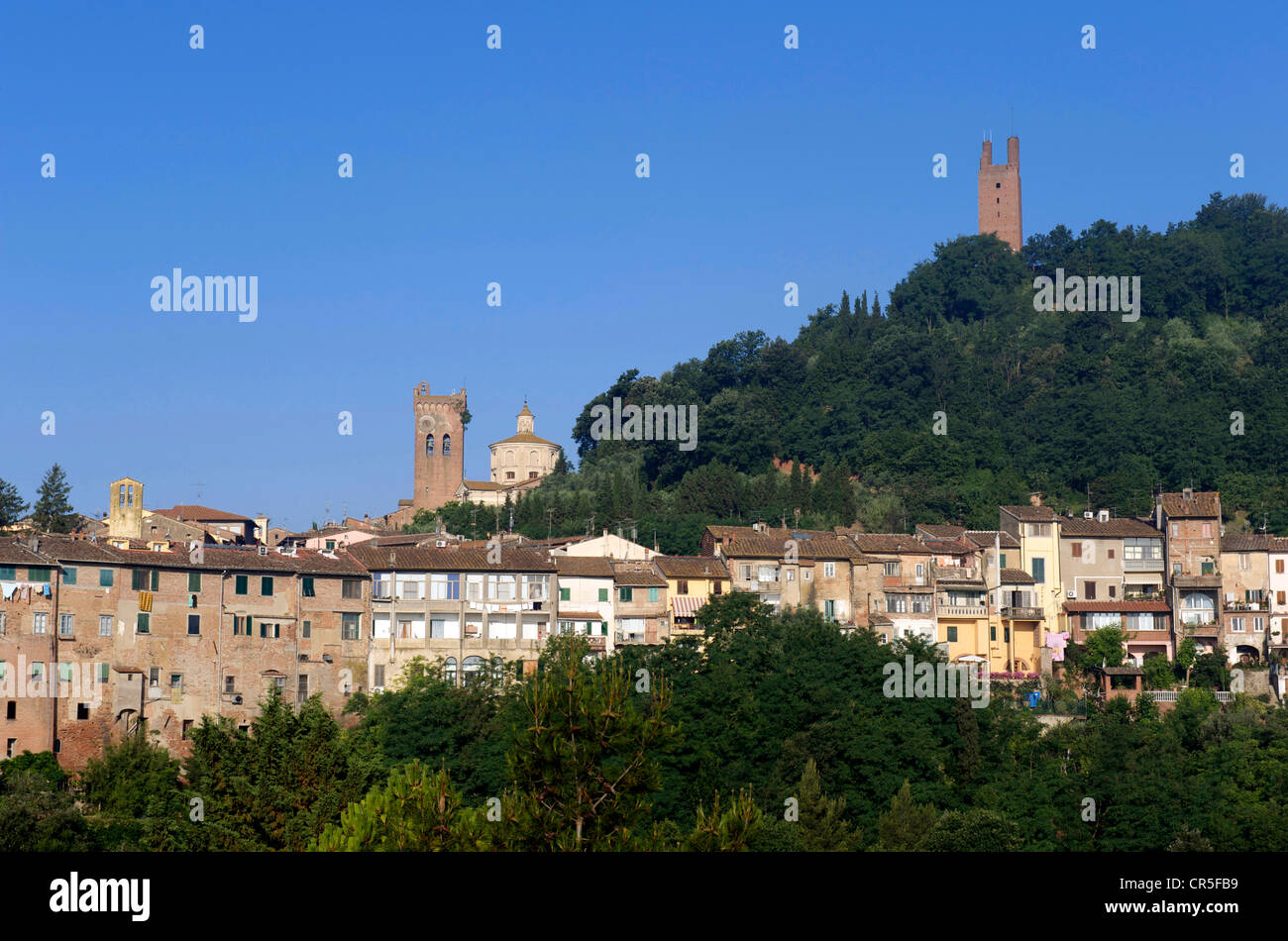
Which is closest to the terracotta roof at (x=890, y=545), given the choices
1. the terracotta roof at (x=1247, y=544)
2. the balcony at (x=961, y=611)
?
the balcony at (x=961, y=611)

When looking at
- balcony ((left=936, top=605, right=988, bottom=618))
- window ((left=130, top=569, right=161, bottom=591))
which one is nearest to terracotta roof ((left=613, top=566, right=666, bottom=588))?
balcony ((left=936, top=605, right=988, bottom=618))

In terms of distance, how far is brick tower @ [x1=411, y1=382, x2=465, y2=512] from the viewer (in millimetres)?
117500

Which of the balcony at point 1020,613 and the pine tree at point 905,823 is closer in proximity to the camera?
the pine tree at point 905,823

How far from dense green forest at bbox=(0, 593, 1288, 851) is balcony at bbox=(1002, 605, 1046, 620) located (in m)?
8.04

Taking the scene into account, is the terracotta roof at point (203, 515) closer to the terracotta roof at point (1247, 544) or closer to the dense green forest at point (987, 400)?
the dense green forest at point (987, 400)

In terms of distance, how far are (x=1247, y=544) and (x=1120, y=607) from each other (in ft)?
23.5

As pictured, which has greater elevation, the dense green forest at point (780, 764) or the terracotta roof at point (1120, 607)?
the terracotta roof at point (1120, 607)

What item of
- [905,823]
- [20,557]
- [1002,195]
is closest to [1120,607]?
[905,823]

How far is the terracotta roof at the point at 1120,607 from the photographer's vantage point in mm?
65312

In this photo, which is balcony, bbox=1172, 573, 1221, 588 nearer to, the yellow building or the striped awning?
the yellow building

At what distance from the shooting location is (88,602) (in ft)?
167

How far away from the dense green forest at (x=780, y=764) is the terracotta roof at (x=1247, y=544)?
40.8 feet

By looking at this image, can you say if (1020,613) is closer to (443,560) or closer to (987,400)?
(443,560)
